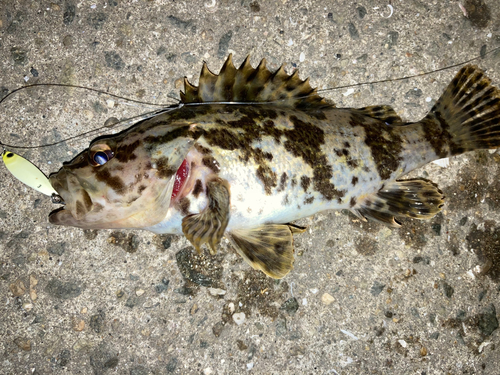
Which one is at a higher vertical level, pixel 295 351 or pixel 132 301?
pixel 295 351

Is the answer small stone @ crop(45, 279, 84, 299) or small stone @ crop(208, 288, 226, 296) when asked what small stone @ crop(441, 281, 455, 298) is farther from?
small stone @ crop(45, 279, 84, 299)

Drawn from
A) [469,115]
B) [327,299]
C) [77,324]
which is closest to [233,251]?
[327,299]

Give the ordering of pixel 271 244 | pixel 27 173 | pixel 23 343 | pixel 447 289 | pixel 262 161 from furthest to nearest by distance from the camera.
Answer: pixel 447 289 < pixel 23 343 < pixel 27 173 < pixel 271 244 < pixel 262 161

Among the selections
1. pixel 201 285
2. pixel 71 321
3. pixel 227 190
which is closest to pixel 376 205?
pixel 227 190

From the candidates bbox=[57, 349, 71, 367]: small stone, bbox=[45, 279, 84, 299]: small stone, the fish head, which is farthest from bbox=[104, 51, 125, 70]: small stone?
bbox=[57, 349, 71, 367]: small stone

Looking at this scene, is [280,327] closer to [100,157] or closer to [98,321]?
[98,321]

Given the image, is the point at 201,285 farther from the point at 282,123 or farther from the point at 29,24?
the point at 29,24
